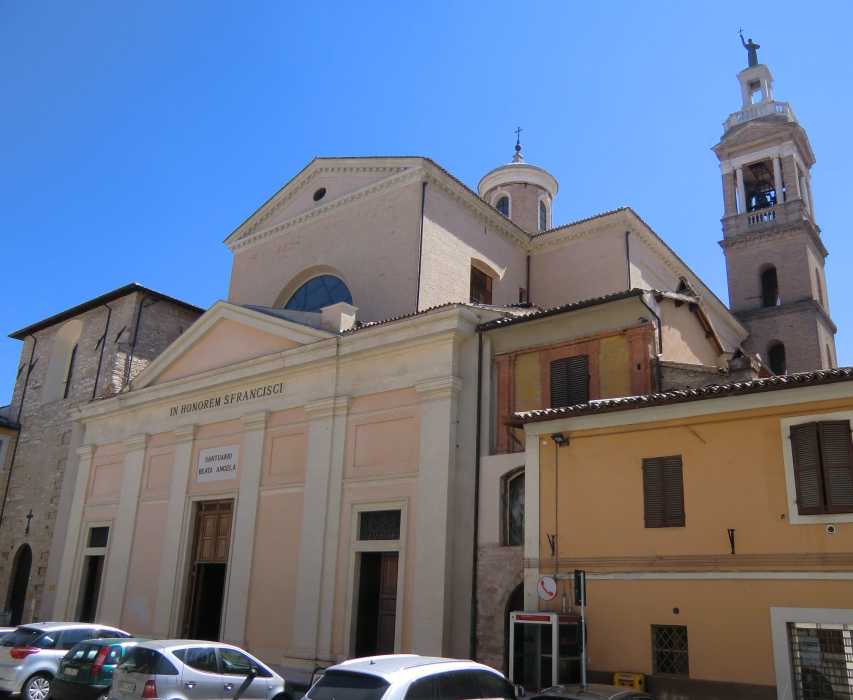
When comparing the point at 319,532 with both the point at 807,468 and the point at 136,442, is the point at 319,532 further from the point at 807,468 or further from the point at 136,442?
the point at 807,468

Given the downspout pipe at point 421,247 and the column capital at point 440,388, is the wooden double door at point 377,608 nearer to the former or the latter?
the column capital at point 440,388

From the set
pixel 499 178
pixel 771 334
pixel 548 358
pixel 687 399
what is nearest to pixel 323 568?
pixel 548 358

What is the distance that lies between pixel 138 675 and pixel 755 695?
7712mm

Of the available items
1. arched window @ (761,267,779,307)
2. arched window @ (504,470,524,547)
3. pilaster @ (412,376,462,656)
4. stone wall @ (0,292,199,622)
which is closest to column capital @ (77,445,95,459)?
stone wall @ (0,292,199,622)

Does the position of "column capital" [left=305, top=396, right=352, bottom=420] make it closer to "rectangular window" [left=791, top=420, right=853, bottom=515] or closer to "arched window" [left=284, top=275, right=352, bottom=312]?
"arched window" [left=284, top=275, right=352, bottom=312]

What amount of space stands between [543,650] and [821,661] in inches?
147

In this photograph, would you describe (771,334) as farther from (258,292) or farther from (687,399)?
(687,399)

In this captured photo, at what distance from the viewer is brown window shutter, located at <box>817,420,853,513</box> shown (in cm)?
1009

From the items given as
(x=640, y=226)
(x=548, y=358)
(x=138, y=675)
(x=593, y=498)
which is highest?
(x=640, y=226)

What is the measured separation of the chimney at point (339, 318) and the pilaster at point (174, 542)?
200 inches

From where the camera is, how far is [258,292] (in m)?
24.1

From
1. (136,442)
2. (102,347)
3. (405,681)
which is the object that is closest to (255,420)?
(136,442)

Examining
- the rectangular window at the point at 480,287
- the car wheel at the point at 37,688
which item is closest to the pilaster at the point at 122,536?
the car wheel at the point at 37,688

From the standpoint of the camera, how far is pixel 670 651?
1088cm
